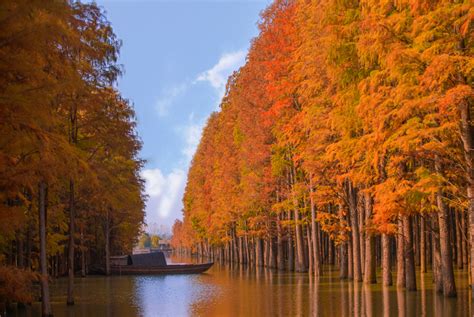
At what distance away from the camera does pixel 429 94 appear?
1703 cm

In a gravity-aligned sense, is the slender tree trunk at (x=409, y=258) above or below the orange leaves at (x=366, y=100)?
below

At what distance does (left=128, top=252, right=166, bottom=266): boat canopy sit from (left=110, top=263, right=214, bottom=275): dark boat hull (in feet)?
14.3

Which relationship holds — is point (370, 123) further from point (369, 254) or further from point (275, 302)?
point (369, 254)

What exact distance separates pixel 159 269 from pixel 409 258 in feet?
88.7

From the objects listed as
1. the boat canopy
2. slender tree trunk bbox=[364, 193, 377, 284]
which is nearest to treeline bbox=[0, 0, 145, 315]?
slender tree trunk bbox=[364, 193, 377, 284]

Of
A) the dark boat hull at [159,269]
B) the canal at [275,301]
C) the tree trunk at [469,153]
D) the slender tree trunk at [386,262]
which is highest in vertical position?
the tree trunk at [469,153]

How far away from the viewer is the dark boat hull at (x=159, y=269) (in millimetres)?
47000

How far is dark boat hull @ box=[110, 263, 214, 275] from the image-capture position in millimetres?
47000

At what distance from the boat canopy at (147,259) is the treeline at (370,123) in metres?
12.0

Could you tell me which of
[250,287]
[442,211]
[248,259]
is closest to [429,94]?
[442,211]

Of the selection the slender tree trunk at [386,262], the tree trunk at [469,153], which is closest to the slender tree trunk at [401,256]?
the slender tree trunk at [386,262]

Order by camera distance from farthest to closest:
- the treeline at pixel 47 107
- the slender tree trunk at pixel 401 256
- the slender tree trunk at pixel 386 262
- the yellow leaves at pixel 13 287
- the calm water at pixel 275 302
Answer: the slender tree trunk at pixel 386 262
the slender tree trunk at pixel 401 256
the calm water at pixel 275 302
the yellow leaves at pixel 13 287
the treeline at pixel 47 107

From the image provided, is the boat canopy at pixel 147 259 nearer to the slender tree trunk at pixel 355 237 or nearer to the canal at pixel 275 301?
the canal at pixel 275 301

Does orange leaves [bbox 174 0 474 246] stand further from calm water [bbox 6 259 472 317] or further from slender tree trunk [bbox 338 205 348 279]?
calm water [bbox 6 259 472 317]
